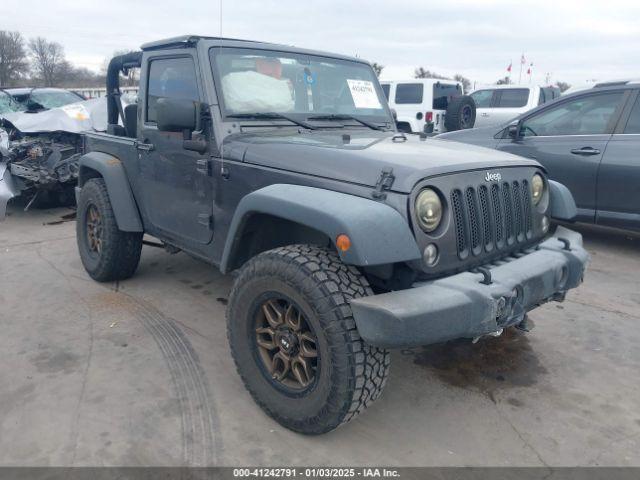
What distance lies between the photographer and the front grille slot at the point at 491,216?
252cm

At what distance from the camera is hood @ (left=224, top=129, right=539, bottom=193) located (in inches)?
97.1

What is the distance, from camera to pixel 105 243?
430 centimetres

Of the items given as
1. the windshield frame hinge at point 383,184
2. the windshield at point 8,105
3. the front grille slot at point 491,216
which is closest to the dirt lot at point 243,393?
the front grille slot at point 491,216

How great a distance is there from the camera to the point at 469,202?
2566 mm

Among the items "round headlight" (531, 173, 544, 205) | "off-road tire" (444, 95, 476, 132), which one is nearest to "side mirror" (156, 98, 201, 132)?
"round headlight" (531, 173, 544, 205)

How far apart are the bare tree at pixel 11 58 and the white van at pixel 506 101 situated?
124 ft

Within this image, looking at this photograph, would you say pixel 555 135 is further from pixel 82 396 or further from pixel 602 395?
pixel 82 396

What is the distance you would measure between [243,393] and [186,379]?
384mm

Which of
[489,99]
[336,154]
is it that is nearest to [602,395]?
[336,154]

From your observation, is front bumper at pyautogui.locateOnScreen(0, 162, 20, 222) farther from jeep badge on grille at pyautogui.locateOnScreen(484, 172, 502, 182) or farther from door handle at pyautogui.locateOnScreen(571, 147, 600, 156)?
door handle at pyautogui.locateOnScreen(571, 147, 600, 156)

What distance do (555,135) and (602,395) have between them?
3712mm

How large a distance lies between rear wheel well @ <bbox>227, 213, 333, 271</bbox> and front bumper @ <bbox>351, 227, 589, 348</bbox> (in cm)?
70

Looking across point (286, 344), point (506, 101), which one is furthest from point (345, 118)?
point (506, 101)

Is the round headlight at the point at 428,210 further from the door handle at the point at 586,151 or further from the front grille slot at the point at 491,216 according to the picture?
the door handle at the point at 586,151
